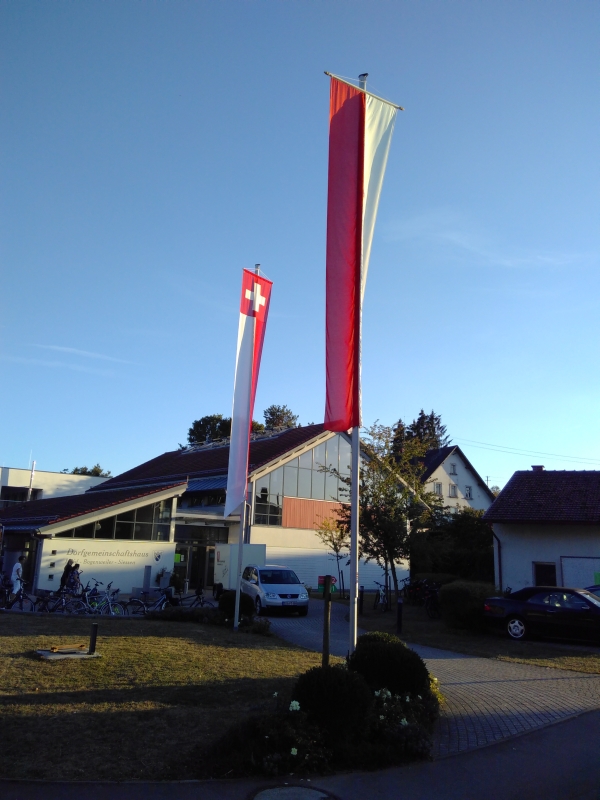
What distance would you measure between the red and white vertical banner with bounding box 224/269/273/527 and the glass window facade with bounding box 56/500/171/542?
37.3ft

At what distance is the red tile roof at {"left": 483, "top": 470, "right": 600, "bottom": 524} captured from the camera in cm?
2497

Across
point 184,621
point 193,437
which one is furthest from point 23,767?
point 193,437

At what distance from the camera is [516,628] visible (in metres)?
17.9

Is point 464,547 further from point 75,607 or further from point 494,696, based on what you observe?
point 494,696

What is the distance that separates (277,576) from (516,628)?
9.48 meters

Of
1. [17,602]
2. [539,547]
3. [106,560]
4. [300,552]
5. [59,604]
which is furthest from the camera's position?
[300,552]

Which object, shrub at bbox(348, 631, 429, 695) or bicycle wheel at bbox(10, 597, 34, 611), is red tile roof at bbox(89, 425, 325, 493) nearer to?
bicycle wheel at bbox(10, 597, 34, 611)

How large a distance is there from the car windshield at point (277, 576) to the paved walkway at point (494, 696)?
7.73 meters

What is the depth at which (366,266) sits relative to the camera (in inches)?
405

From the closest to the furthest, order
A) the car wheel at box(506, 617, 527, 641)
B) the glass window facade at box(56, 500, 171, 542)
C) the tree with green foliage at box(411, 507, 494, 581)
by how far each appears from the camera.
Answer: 1. the car wheel at box(506, 617, 527, 641)
2. the glass window facade at box(56, 500, 171, 542)
3. the tree with green foliage at box(411, 507, 494, 581)

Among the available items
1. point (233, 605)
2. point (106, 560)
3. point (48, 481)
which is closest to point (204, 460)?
point (106, 560)

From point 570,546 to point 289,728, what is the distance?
21305mm

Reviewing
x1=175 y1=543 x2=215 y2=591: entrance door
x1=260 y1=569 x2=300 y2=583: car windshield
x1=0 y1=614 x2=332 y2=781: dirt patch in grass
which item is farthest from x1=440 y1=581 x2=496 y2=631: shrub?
x1=175 y1=543 x2=215 y2=591: entrance door

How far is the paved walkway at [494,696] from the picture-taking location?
8.15 meters
